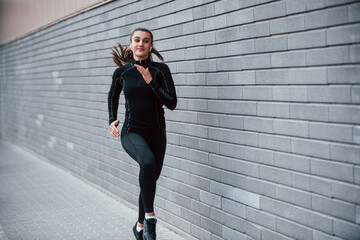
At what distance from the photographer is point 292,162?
3650mm

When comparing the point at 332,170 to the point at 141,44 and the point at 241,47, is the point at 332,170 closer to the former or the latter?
the point at 241,47

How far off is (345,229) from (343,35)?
126cm

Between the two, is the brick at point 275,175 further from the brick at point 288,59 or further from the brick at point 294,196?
the brick at point 288,59

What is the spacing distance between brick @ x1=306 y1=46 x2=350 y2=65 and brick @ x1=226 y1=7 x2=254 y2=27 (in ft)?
2.56

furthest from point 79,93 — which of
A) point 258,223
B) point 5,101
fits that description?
point 5,101

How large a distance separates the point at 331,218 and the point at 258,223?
35.3 inches

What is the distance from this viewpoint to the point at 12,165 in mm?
10836

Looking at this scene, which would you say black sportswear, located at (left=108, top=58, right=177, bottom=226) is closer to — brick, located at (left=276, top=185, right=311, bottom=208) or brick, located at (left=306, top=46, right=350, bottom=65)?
brick, located at (left=276, top=185, right=311, bottom=208)

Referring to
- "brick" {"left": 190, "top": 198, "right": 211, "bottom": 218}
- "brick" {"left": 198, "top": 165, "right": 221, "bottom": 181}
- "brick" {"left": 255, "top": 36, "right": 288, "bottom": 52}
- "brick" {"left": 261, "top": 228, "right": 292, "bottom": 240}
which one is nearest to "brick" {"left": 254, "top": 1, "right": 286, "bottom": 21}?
"brick" {"left": 255, "top": 36, "right": 288, "bottom": 52}

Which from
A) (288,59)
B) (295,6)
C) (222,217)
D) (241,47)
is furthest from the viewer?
(222,217)

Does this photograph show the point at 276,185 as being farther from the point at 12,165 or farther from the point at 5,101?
the point at 5,101

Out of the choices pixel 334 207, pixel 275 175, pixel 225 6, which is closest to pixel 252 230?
pixel 275 175

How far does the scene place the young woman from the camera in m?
4.41

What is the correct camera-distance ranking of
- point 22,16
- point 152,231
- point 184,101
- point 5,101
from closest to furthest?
point 152,231, point 184,101, point 22,16, point 5,101
